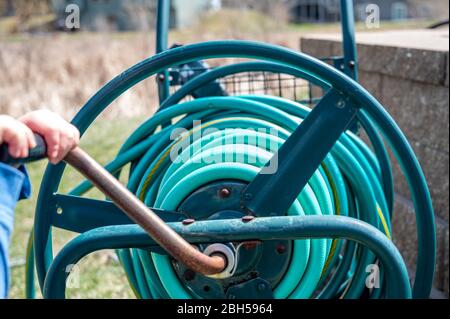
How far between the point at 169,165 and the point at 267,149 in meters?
0.35

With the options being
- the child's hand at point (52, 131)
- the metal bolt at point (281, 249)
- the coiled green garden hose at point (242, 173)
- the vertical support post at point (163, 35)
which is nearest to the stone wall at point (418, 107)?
the coiled green garden hose at point (242, 173)

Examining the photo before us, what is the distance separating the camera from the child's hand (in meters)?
1.19

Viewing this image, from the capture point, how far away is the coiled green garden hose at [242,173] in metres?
1.84

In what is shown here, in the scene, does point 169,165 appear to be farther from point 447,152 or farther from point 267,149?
point 447,152

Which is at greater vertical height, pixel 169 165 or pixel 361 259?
pixel 169 165

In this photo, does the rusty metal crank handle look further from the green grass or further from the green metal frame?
the green grass

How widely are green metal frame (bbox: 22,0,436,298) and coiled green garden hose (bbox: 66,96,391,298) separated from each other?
0.46ft

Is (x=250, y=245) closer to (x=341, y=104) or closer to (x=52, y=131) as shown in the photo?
(x=341, y=104)

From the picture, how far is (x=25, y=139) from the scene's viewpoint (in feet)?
3.74

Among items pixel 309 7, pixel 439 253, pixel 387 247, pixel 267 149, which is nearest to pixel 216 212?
pixel 267 149

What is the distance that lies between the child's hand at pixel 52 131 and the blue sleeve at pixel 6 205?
0.07 m

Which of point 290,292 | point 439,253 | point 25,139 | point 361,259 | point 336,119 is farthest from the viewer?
point 439,253

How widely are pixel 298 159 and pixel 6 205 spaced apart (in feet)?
2.64

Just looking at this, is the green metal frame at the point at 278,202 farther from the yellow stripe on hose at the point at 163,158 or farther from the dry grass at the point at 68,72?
the dry grass at the point at 68,72
